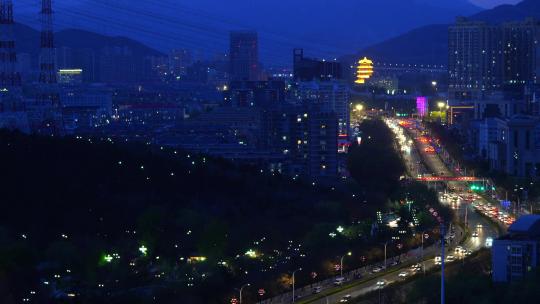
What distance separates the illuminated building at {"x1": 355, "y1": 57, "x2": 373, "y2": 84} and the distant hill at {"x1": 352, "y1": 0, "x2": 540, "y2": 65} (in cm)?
324

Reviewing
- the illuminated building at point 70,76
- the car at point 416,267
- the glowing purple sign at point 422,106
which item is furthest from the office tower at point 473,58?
the car at point 416,267

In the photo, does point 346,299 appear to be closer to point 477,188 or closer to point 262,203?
point 262,203

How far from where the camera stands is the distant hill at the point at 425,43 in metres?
49.7

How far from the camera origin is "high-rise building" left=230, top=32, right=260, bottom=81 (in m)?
37.7

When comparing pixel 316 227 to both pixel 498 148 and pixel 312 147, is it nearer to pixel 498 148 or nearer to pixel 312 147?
pixel 312 147

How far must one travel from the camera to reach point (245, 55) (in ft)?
125

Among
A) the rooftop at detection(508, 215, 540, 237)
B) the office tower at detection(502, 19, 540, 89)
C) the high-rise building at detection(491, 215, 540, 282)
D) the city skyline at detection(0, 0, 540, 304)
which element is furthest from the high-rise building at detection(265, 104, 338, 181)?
the office tower at detection(502, 19, 540, 89)

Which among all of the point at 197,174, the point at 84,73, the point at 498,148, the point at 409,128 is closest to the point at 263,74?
the point at 84,73

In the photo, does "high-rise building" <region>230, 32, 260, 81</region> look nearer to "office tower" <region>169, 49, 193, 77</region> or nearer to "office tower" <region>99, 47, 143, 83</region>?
"office tower" <region>99, 47, 143, 83</region>

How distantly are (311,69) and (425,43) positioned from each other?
57.3 feet

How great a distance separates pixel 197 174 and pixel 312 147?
5.58m

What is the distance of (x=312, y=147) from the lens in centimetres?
1870

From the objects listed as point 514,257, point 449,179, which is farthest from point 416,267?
point 449,179

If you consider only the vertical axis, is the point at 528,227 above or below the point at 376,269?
above
